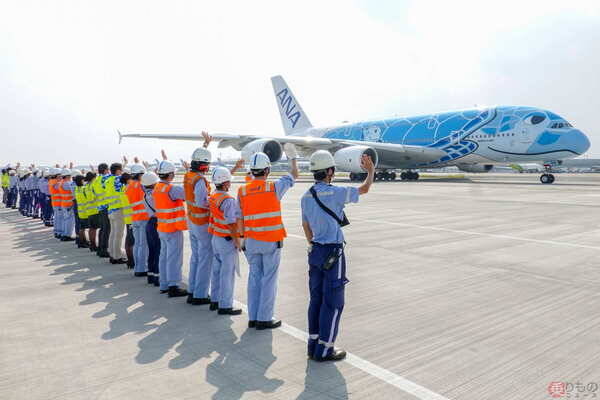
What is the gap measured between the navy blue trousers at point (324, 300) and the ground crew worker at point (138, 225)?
396 centimetres

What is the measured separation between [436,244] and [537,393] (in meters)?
5.84

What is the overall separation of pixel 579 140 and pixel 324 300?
86.3 feet

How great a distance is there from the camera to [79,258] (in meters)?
8.46

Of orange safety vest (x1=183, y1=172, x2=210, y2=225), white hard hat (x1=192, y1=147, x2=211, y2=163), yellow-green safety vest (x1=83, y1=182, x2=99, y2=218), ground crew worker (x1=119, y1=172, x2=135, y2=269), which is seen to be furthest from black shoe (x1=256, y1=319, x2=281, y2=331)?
yellow-green safety vest (x1=83, y1=182, x2=99, y2=218)

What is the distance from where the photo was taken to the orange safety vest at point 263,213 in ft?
14.7

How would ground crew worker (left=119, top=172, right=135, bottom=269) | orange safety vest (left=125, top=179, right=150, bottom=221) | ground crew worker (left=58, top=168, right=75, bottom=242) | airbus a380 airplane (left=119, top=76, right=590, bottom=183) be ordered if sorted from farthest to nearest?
airbus a380 airplane (left=119, top=76, right=590, bottom=183), ground crew worker (left=58, top=168, right=75, bottom=242), ground crew worker (left=119, top=172, right=135, bottom=269), orange safety vest (left=125, top=179, right=150, bottom=221)

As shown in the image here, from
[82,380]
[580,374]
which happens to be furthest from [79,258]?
[580,374]

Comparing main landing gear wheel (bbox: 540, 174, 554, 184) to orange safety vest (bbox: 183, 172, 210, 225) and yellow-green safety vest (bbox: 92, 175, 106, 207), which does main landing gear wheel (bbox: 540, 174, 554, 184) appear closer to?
yellow-green safety vest (bbox: 92, 175, 106, 207)

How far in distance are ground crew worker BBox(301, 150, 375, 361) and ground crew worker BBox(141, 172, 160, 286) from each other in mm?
3401

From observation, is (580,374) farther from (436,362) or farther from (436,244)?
(436,244)

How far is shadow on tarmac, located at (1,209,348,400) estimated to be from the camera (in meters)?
3.37

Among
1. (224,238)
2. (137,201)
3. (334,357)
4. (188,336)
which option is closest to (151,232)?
(137,201)

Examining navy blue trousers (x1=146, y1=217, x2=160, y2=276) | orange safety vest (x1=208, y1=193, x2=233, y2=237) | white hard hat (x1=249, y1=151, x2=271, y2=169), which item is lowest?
navy blue trousers (x1=146, y1=217, x2=160, y2=276)

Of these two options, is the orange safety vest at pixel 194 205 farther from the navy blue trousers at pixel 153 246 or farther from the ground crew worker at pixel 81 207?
the ground crew worker at pixel 81 207
